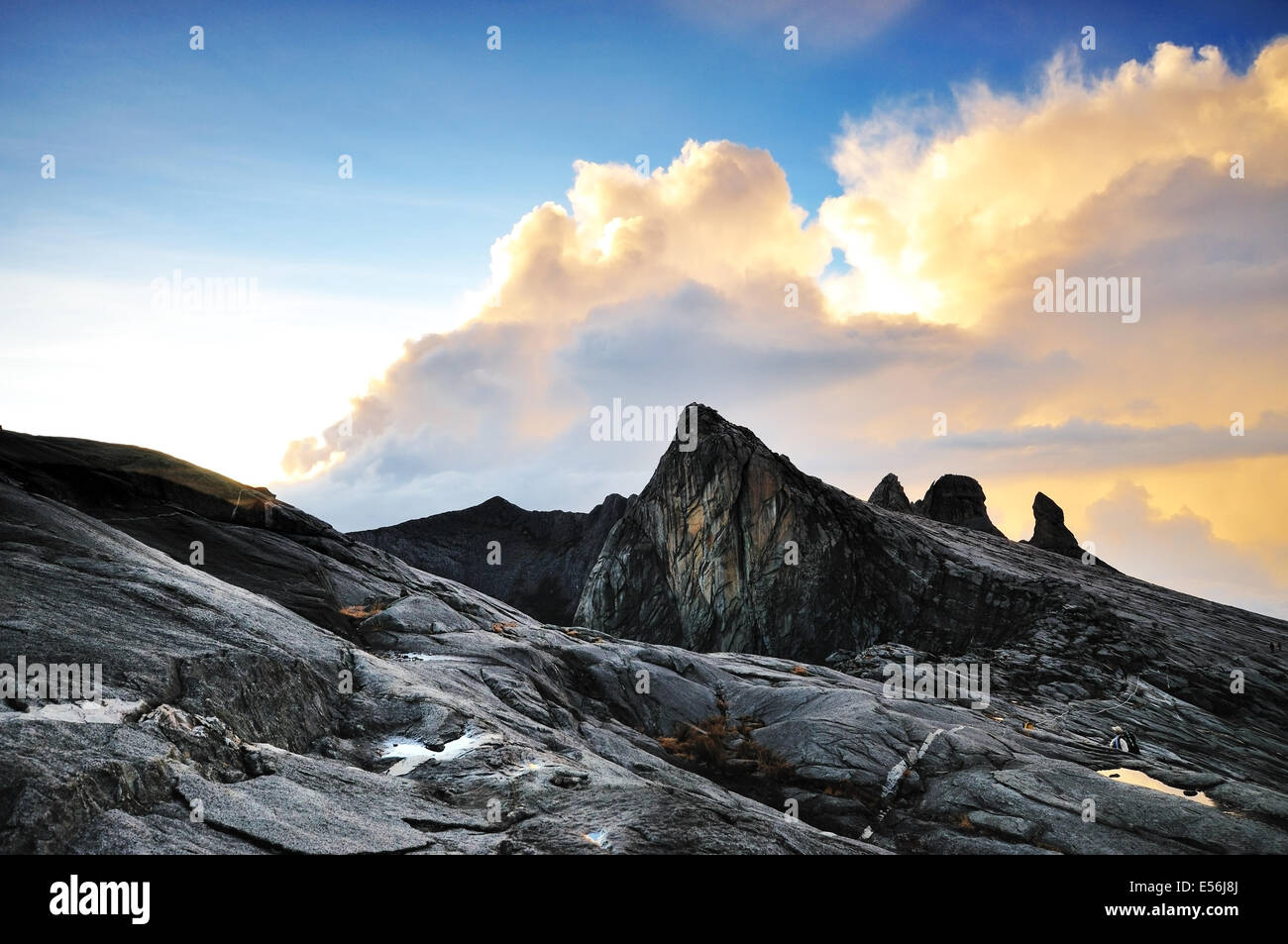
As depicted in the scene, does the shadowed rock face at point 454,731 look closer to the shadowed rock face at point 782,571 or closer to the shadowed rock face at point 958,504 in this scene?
the shadowed rock face at point 782,571

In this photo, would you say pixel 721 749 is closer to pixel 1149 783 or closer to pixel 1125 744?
pixel 1149 783

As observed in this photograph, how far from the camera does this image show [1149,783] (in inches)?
1185

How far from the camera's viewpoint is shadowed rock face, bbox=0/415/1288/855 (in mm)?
12508

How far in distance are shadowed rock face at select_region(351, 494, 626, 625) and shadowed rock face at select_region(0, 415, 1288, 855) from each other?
81.1 meters

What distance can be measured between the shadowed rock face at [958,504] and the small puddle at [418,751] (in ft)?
365

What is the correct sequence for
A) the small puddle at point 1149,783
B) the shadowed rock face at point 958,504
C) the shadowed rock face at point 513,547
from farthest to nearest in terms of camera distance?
the shadowed rock face at point 513,547 → the shadowed rock face at point 958,504 → the small puddle at point 1149,783

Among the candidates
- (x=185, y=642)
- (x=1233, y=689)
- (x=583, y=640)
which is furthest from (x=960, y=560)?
(x=185, y=642)

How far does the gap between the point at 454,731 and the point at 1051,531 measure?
12184 centimetres

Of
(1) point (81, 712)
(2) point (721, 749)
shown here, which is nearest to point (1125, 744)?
(2) point (721, 749)

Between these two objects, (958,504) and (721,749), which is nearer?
(721,749)

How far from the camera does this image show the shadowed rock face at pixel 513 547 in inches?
5027

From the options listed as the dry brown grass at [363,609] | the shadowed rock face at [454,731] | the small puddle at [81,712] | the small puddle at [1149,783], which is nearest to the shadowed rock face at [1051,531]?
the shadowed rock face at [454,731]

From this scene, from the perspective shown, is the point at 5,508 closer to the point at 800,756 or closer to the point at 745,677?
the point at 800,756
